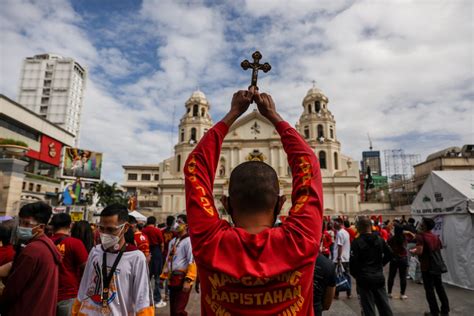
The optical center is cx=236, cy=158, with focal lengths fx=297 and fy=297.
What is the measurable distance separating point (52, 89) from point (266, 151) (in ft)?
176

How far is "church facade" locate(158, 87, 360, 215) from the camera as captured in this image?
142 ft

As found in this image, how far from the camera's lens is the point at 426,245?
236 inches

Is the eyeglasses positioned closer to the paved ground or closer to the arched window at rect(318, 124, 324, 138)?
the paved ground

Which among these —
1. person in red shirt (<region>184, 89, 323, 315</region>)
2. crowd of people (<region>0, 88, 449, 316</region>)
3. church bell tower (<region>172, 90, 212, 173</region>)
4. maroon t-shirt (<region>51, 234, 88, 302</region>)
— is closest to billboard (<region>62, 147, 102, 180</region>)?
church bell tower (<region>172, 90, 212, 173</region>)

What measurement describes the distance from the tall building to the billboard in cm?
4137

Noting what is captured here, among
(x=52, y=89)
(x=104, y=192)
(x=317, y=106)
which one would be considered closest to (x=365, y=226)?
(x=317, y=106)

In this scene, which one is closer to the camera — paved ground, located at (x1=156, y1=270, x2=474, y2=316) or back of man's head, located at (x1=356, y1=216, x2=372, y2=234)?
back of man's head, located at (x1=356, y1=216, x2=372, y2=234)

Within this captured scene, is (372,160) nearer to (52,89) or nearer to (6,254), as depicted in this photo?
(52,89)

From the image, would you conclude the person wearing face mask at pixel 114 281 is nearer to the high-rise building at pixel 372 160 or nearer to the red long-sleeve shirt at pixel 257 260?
the red long-sleeve shirt at pixel 257 260

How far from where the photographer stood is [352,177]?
4309 cm

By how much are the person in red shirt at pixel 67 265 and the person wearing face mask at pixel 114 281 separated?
0.98m

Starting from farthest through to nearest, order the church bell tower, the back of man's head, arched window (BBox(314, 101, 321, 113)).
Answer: the church bell tower < arched window (BBox(314, 101, 321, 113)) < the back of man's head

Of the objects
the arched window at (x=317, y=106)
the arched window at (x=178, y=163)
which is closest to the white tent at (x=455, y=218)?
the arched window at (x=317, y=106)

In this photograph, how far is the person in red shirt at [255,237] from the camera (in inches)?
46.6
